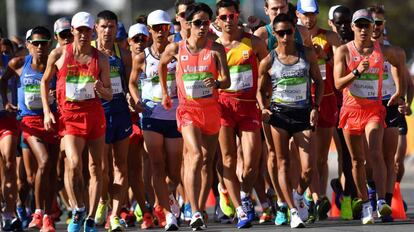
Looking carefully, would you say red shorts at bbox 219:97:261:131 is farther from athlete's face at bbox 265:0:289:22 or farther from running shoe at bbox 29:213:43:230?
running shoe at bbox 29:213:43:230

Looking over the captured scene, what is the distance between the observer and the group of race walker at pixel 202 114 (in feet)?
55.5

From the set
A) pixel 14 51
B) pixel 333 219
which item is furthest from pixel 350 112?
pixel 14 51

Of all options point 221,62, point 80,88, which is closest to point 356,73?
point 221,62

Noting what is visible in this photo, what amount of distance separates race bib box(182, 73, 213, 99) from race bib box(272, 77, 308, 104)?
0.89 metres

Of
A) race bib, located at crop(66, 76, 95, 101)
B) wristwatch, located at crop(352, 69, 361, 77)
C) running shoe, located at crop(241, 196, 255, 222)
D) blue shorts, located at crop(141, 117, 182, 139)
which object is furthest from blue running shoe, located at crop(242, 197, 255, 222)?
race bib, located at crop(66, 76, 95, 101)

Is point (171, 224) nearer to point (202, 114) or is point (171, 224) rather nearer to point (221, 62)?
point (202, 114)

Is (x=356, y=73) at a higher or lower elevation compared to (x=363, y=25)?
lower

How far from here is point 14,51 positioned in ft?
67.9

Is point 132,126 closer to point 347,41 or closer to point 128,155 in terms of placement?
point 128,155

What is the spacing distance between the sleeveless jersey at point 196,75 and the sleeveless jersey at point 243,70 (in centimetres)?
70

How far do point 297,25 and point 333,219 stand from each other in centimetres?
239

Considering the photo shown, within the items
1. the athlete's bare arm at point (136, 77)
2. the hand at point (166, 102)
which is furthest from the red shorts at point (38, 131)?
the hand at point (166, 102)

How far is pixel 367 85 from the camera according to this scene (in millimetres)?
17922

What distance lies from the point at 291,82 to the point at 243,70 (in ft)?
2.04
